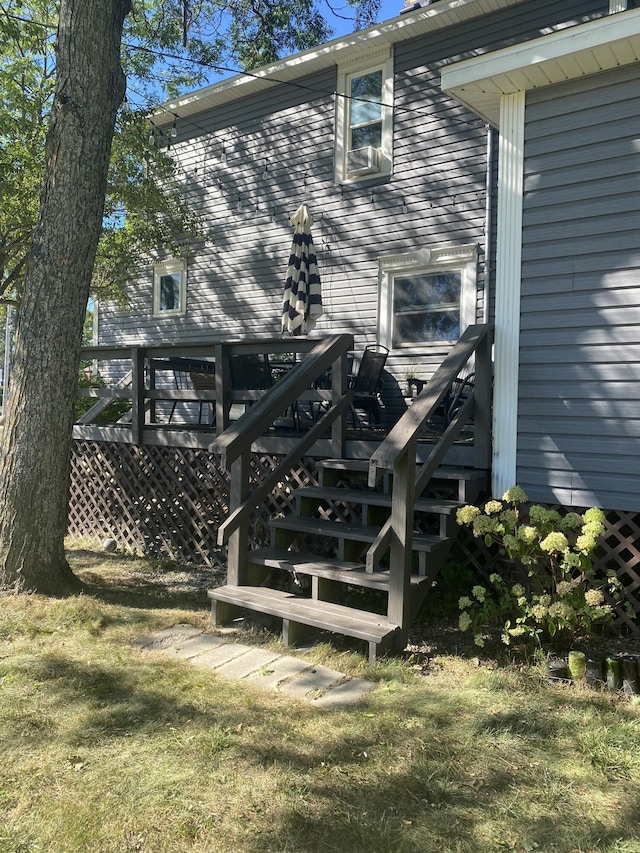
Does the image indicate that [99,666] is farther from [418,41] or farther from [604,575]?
[418,41]

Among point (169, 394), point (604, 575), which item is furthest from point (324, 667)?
point (169, 394)

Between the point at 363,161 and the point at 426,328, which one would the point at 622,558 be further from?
the point at 363,161

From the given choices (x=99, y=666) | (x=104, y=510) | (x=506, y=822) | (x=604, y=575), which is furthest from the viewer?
(x=104, y=510)

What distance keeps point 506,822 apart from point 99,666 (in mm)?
2205

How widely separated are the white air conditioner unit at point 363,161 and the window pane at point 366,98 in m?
0.42

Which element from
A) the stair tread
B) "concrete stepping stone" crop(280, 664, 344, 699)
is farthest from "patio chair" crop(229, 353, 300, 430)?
"concrete stepping stone" crop(280, 664, 344, 699)

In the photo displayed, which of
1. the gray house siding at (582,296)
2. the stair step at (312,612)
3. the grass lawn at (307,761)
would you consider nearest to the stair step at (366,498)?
the gray house siding at (582,296)

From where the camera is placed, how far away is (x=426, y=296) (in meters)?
8.07

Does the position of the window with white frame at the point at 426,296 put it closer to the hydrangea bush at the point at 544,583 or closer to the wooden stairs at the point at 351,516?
the wooden stairs at the point at 351,516

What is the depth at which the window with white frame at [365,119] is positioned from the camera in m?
8.43

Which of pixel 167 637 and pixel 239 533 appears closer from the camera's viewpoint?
pixel 167 637

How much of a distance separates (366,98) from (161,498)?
606 centimetres

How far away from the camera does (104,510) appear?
6727 millimetres

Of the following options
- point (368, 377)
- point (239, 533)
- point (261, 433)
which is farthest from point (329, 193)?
point (239, 533)
